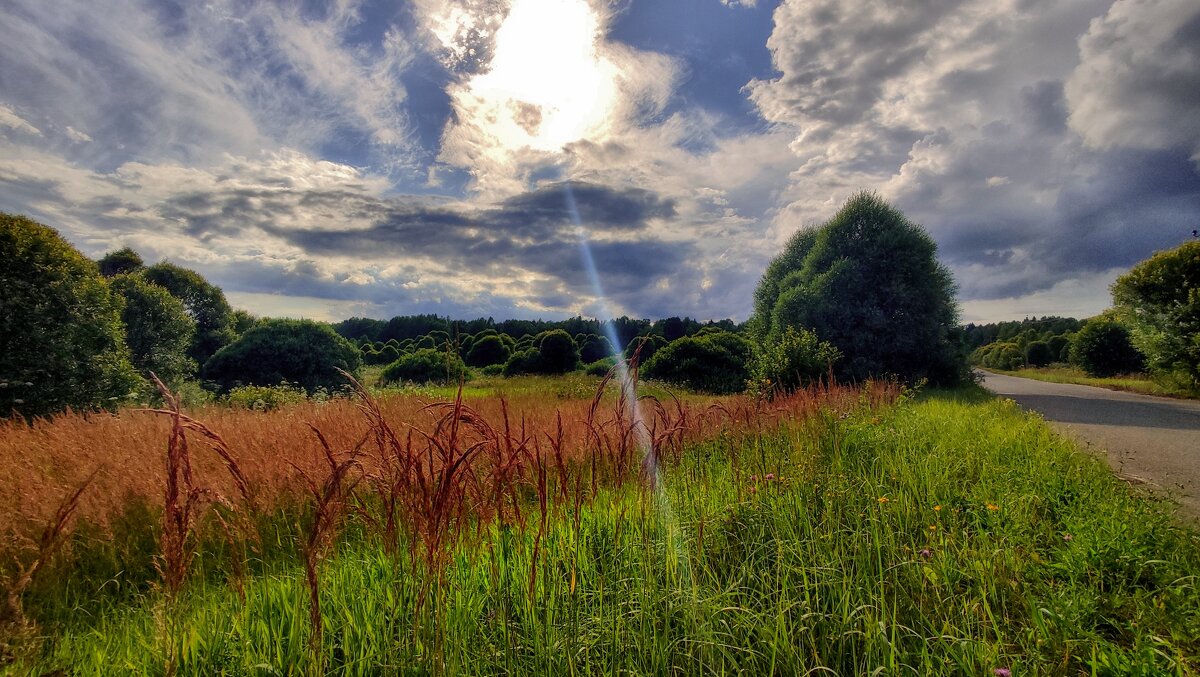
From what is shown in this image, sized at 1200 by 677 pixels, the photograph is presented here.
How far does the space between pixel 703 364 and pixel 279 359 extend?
661 inches

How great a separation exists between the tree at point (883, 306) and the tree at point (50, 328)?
17560 mm

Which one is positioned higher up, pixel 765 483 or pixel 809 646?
pixel 765 483

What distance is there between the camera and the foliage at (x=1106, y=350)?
28.3 meters

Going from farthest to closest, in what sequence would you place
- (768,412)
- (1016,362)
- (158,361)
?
(1016,362) → (158,361) → (768,412)

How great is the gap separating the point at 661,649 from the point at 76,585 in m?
4.44

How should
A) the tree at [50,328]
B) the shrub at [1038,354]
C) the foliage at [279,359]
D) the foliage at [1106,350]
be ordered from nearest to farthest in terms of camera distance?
1. the tree at [50,328]
2. the foliage at [279,359]
3. the foliage at [1106,350]
4. the shrub at [1038,354]

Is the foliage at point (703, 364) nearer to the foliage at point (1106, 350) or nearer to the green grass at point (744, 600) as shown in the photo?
the green grass at point (744, 600)

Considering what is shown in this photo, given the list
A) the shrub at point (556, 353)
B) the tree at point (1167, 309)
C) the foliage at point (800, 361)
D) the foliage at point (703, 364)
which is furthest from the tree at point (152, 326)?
the tree at point (1167, 309)

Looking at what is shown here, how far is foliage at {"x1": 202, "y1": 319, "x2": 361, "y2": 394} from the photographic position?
1831 cm

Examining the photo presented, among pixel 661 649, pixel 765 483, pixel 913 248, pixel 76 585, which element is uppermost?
pixel 913 248

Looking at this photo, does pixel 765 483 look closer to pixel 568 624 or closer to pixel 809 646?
pixel 809 646

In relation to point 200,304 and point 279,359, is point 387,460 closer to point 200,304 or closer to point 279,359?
point 279,359

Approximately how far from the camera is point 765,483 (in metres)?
3.99

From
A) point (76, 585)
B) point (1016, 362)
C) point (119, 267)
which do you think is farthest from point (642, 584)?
point (1016, 362)
